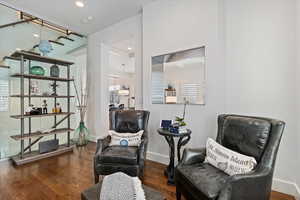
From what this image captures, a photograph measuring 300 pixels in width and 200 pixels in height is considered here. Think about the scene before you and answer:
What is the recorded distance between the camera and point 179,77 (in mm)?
2719

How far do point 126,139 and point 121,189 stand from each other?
A: 1317mm

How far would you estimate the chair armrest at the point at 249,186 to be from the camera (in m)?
1.21

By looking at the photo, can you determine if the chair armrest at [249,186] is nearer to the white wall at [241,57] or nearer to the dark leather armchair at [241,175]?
the dark leather armchair at [241,175]

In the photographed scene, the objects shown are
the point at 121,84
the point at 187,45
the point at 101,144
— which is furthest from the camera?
the point at 121,84

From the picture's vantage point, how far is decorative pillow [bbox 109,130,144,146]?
238cm

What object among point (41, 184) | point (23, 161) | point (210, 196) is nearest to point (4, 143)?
point (23, 161)

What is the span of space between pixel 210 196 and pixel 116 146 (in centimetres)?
148

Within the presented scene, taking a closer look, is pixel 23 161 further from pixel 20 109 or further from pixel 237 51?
pixel 237 51

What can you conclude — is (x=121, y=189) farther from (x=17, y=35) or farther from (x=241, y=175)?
(x=17, y=35)

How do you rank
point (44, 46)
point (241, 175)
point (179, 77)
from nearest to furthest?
point (241, 175)
point (179, 77)
point (44, 46)

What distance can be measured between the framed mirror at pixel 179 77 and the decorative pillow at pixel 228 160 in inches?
35.8

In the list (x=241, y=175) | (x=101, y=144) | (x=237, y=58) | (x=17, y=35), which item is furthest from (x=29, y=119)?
(x=237, y=58)

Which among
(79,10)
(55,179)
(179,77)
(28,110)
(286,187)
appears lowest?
(55,179)

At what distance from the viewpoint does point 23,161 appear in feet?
9.46
